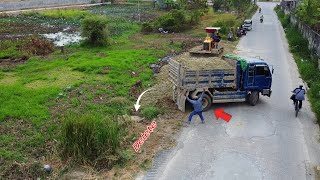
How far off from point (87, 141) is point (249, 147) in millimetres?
5356

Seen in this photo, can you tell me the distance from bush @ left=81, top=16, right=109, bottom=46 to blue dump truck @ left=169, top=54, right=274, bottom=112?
44.0ft

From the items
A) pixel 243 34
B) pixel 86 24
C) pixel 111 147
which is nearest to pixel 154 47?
pixel 86 24

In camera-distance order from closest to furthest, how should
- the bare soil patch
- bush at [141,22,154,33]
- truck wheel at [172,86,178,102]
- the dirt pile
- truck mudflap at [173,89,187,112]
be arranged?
1. truck mudflap at [173,89,187,112]
2. truck wheel at [172,86,178,102]
3. the dirt pile
4. the bare soil patch
5. bush at [141,22,154,33]

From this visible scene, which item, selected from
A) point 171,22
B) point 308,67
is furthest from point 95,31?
point 308,67

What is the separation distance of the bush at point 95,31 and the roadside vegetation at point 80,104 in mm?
76

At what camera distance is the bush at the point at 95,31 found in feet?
90.6

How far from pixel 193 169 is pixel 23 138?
18.0 feet

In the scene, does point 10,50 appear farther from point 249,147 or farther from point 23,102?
point 249,147

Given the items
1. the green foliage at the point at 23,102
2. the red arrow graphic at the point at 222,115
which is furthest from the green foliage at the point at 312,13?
the green foliage at the point at 23,102

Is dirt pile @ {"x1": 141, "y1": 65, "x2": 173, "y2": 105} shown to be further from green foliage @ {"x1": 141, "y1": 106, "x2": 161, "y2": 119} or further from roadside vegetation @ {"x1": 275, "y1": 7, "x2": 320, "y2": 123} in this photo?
roadside vegetation @ {"x1": 275, "y1": 7, "x2": 320, "y2": 123}

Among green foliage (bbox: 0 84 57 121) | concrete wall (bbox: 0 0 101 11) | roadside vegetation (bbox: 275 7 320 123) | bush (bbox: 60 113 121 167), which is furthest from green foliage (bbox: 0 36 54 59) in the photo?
concrete wall (bbox: 0 0 101 11)

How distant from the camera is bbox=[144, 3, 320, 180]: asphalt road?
10.5 meters

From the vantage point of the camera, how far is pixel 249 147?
12094 mm

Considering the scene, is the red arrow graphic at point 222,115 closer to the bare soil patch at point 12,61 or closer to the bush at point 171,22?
the bare soil patch at point 12,61
